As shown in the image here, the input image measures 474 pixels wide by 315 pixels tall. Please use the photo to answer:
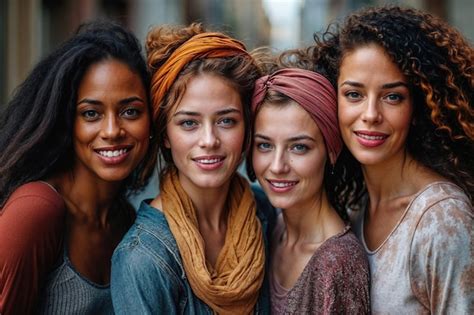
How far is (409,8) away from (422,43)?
279mm

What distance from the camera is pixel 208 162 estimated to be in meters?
2.99

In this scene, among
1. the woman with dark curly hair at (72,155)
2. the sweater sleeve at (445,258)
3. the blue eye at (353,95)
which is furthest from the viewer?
the blue eye at (353,95)

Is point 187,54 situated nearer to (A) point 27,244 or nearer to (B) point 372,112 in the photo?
(B) point 372,112

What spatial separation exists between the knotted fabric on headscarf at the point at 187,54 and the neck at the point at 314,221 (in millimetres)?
819

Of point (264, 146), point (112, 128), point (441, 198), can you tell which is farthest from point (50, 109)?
point (441, 198)

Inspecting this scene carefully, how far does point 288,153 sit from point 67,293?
3.94 ft

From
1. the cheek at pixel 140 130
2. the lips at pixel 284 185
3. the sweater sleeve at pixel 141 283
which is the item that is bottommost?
the sweater sleeve at pixel 141 283

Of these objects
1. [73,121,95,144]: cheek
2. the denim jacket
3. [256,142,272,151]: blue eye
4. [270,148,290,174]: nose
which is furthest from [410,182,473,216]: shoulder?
[73,121,95,144]: cheek

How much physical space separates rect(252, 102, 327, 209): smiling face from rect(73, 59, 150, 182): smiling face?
22.9 inches

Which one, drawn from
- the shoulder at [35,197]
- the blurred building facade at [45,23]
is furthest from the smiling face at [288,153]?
the shoulder at [35,197]

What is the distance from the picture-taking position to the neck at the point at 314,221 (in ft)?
10.1

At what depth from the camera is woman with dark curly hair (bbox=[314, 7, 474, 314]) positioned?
2703 millimetres

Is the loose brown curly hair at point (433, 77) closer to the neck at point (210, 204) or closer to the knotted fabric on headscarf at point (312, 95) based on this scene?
the knotted fabric on headscarf at point (312, 95)

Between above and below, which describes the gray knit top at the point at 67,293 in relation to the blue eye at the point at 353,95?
below
